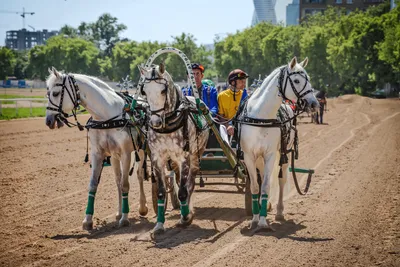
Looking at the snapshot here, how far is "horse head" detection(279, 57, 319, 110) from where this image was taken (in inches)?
347

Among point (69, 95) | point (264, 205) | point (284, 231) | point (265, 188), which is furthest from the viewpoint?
point (69, 95)

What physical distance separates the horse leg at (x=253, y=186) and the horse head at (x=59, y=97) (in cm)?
281

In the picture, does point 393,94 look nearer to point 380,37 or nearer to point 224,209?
point 380,37

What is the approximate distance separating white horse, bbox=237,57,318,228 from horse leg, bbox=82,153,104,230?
228cm

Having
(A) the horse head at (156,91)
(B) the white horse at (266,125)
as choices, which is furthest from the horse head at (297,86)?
(A) the horse head at (156,91)

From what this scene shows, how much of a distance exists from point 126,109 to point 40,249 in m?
2.48

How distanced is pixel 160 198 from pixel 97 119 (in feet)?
5.78

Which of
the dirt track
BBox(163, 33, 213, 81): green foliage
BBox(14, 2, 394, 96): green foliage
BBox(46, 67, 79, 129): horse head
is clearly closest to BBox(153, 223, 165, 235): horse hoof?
the dirt track

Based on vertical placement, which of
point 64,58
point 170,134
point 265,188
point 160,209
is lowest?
point 160,209

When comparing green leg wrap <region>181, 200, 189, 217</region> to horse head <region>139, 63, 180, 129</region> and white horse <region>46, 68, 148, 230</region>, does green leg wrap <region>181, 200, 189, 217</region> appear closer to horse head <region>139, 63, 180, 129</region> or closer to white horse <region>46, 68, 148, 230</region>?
white horse <region>46, 68, 148, 230</region>

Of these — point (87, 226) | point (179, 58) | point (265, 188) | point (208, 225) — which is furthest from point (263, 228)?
point (179, 58)

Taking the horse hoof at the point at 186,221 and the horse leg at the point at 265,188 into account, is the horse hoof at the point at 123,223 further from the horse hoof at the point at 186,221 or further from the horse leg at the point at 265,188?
the horse leg at the point at 265,188

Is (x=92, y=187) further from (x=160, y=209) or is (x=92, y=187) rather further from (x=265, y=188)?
Result: (x=265, y=188)

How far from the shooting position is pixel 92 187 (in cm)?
938
